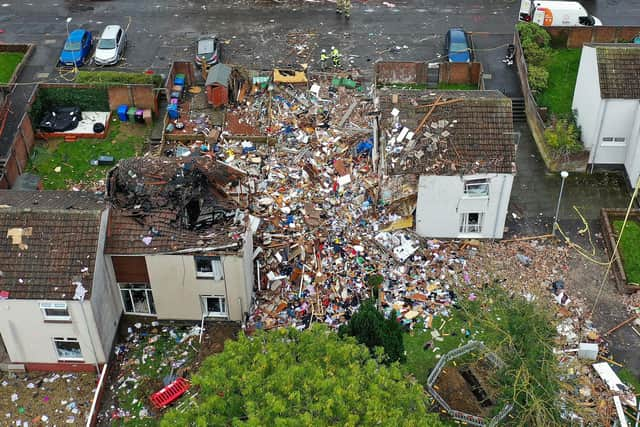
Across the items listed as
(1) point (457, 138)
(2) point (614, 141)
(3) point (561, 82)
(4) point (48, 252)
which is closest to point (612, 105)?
(2) point (614, 141)

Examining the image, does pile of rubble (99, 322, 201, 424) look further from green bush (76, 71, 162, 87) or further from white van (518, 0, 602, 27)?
white van (518, 0, 602, 27)

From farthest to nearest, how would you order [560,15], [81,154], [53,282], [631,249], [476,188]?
[560,15]
[81,154]
[631,249]
[476,188]
[53,282]

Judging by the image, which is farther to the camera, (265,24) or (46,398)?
(265,24)

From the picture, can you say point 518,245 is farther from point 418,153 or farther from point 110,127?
point 110,127

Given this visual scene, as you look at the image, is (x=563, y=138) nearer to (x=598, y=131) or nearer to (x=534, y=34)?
(x=598, y=131)

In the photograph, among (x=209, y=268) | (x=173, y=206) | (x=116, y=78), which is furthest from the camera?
(x=116, y=78)

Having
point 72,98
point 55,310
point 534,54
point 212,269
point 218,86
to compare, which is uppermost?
point 534,54

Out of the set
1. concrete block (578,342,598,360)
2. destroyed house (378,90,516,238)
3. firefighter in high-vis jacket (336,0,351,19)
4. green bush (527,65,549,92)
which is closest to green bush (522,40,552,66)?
green bush (527,65,549,92)
